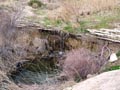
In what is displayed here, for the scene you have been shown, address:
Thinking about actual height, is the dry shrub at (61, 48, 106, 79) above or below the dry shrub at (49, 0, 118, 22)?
below

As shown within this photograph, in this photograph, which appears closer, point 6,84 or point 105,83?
point 105,83

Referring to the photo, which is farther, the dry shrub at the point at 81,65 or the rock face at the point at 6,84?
the dry shrub at the point at 81,65

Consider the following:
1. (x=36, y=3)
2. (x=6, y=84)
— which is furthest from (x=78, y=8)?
(x=6, y=84)

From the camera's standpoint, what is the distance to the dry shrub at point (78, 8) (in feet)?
40.6

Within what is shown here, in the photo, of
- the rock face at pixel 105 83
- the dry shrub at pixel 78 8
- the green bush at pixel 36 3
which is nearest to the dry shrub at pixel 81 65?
the rock face at pixel 105 83

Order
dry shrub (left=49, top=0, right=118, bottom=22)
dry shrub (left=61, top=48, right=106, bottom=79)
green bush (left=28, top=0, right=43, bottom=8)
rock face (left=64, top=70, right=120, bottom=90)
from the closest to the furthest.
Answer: rock face (left=64, top=70, right=120, bottom=90) < dry shrub (left=61, top=48, right=106, bottom=79) < dry shrub (left=49, top=0, right=118, bottom=22) < green bush (left=28, top=0, right=43, bottom=8)

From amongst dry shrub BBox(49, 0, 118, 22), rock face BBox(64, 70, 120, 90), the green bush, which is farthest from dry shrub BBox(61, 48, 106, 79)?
the green bush

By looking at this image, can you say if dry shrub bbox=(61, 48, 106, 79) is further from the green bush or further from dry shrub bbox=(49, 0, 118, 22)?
the green bush

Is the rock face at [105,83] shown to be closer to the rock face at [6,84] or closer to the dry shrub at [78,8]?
the rock face at [6,84]

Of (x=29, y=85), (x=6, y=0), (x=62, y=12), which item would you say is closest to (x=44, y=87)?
(x=29, y=85)

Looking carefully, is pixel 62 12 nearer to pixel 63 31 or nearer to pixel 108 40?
pixel 63 31

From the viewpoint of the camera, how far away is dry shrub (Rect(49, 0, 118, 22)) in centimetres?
1238

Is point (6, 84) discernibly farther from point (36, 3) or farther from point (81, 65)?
point (36, 3)

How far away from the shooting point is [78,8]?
41.8 feet
